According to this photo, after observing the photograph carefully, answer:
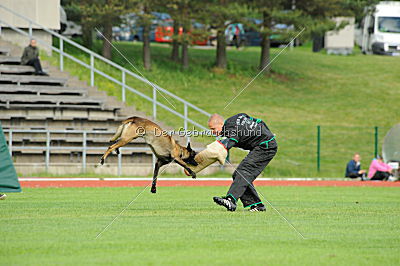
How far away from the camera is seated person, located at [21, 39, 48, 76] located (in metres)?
30.3

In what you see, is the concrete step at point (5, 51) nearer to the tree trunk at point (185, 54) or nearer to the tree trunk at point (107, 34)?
the tree trunk at point (107, 34)

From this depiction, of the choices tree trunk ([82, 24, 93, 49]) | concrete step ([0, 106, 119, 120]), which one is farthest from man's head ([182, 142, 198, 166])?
tree trunk ([82, 24, 93, 49])

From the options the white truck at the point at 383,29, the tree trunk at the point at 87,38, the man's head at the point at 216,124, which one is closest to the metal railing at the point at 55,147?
the man's head at the point at 216,124

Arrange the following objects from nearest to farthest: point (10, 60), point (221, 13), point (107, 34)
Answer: point (10, 60), point (107, 34), point (221, 13)

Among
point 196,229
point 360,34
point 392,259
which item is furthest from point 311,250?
point 360,34

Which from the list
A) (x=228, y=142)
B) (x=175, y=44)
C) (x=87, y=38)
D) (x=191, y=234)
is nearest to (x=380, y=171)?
(x=228, y=142)

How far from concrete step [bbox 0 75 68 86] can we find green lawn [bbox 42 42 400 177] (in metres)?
2.66

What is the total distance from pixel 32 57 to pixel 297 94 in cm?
1963

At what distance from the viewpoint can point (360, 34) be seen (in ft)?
226

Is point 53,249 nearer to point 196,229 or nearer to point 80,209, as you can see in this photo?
point 196,229

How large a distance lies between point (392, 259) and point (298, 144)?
84.3 ft

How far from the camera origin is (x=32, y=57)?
30516 mm

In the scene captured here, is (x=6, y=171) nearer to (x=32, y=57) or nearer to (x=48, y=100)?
(x=48, y=100)

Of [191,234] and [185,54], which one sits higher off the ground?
[185,54]
